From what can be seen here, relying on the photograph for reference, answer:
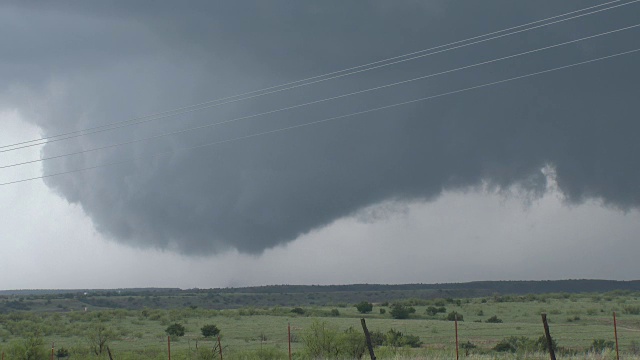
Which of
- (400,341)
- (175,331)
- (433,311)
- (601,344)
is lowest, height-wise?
(601,344)

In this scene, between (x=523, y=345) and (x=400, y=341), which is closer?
(x=523, y=345)

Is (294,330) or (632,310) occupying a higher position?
(294,330)

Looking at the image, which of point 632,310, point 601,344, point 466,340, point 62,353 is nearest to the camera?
point 601,344

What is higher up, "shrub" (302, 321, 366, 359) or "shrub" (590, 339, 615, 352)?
"shrub" (302, 321, 366, 359)

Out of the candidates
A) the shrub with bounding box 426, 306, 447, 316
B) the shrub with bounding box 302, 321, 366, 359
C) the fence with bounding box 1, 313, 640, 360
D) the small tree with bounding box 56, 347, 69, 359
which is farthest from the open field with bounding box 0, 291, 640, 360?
the shrub with bounding box 302, 321, 366, 359

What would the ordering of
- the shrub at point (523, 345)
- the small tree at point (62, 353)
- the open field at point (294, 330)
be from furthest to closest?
1. the small tree at point (62, 353)
2. the open field at point (294, 330)
3. the shrub at point (523, 345)

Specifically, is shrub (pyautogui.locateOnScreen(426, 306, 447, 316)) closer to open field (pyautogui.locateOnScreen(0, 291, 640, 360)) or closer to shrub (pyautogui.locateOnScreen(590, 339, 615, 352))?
open field (pyautogui.locateOnScreen(0, 291, 640, 360))

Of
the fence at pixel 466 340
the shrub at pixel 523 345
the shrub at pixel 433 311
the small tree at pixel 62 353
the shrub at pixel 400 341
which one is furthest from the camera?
the shrub at pixel 433 311

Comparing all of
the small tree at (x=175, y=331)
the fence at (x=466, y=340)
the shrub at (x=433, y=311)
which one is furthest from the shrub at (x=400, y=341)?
the shrub at (x=433, y=311)

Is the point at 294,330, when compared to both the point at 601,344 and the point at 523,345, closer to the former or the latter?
the point at 523,345

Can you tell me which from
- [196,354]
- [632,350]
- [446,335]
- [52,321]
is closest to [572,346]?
[632,350]

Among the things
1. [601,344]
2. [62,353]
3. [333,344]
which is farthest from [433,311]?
[62,353]

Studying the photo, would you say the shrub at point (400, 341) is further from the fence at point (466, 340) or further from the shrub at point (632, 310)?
the shrub at point (632, 310)

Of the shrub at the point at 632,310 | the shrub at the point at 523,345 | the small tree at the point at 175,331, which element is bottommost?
the shrub at the point at 632,310
